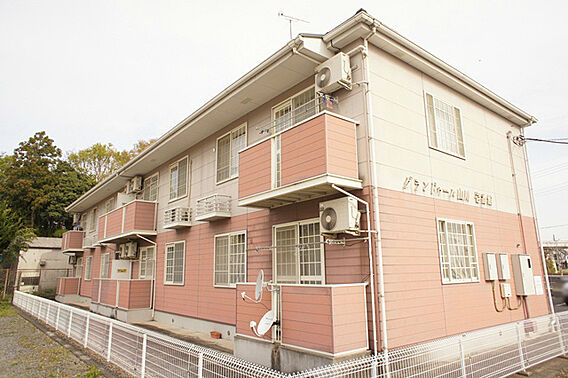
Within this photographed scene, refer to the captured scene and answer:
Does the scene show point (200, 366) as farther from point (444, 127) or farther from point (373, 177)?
point (444, 127)

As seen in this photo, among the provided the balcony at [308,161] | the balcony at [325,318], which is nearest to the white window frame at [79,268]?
the balcony at [308,161]

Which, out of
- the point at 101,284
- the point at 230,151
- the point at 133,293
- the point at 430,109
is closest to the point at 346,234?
the point at 430,109

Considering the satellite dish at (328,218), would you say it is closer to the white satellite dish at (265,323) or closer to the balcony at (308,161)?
the balcony at (308,161)

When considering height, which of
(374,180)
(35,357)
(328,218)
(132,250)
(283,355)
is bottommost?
(35,357)

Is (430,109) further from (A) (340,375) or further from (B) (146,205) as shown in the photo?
(B) (146,205)

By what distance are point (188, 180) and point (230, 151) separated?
8.95 feet

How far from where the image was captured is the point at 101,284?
16109 mm

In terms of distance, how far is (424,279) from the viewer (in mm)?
7074

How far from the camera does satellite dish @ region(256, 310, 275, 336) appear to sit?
20.3 feet

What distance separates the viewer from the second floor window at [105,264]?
736 inches

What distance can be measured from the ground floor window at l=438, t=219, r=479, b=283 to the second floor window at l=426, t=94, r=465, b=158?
1.86m

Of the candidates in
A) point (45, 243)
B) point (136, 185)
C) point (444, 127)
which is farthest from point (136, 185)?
point (45, 243)

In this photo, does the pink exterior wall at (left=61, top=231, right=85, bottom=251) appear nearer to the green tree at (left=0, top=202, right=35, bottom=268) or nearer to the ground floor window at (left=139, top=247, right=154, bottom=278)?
the green tree at (left=0, top=202, right=35, bottom=268)

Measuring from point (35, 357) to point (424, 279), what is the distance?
871cm
